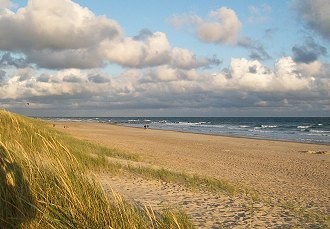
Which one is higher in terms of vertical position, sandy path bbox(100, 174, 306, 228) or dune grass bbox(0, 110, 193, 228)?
dune grass bbox(0, 110, 193, 228)

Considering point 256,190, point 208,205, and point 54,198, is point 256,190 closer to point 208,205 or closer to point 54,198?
point 208,205

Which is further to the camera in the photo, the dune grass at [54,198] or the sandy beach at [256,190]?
the sandy beach at [256,190]

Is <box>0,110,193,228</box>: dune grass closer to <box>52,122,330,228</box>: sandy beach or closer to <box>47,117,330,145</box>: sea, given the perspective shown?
<box>52,122,330,228</box>: sandy beach

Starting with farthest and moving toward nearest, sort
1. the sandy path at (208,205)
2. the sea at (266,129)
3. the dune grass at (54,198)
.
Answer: the sea at (266,129) → the sandy path at (208,205) → the dune grass at (54,198)

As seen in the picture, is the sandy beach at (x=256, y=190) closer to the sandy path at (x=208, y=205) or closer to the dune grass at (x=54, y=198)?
the sandy path at (x=208, y=205)

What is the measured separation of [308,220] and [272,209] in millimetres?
916

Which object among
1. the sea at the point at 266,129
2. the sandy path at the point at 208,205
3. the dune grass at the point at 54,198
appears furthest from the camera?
the sea at the point at 266,129

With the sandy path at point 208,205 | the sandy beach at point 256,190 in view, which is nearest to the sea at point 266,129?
the sandy beach at point 256,190

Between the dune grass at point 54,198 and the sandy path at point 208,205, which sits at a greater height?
the dune grass at point 54,198

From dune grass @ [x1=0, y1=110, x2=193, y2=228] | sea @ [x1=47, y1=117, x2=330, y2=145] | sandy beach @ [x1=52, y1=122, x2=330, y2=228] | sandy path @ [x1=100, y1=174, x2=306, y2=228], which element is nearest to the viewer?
dune grass @ [x1=0, y1=110, x2=193, y2=228]

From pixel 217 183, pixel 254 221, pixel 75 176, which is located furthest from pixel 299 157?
pixel 75 176

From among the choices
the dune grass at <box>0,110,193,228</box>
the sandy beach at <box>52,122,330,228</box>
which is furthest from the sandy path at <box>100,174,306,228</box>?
the dune grass at <box>0,110,193,228</box>

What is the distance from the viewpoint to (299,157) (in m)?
23.9

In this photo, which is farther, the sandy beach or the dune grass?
the sandy beach
